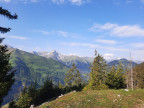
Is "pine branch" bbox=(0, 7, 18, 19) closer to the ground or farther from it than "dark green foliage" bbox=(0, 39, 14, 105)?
farther from it

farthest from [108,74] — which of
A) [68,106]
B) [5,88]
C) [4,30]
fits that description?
[4,30]

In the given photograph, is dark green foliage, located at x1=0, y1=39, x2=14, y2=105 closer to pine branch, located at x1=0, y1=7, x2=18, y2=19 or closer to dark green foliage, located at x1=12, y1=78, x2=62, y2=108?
pine branch, located at x1=0, y1=7, x2=18, y2=19

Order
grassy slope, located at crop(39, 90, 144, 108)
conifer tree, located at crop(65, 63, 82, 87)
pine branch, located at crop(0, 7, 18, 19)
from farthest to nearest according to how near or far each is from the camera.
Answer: conifer tree, located at crop(65, 63, 82, 87) < grassy slope, located at crop(39, 90, 144, 108) < pine branch, located at crop(0, 7, 18, 19)

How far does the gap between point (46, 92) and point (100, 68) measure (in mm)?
22755

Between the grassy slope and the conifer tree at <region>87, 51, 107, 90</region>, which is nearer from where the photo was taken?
the grassy slope

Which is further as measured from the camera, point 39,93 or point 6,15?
point 39,93

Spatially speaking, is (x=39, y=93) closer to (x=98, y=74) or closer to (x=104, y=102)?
(x=98, y=74)

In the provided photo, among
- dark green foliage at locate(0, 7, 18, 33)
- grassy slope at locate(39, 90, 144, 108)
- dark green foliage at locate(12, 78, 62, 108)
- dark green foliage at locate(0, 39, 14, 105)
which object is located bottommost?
dark green foliage at locate(12, 78, 62, 108)

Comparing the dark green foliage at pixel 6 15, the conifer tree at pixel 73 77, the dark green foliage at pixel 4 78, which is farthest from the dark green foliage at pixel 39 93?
the dark green foliage at pixel 6 15

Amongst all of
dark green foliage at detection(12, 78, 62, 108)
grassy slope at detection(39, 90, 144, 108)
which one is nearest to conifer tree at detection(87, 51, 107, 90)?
dark green foliage at detection(12, 78, 62, 108)

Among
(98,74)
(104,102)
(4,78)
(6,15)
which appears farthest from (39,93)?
(6,15)

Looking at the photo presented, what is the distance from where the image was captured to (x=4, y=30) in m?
11.9

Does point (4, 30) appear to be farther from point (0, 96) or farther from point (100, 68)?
point (100, 68)

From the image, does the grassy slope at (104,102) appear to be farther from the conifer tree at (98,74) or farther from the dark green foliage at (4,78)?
the conifer tree at (98,74)
